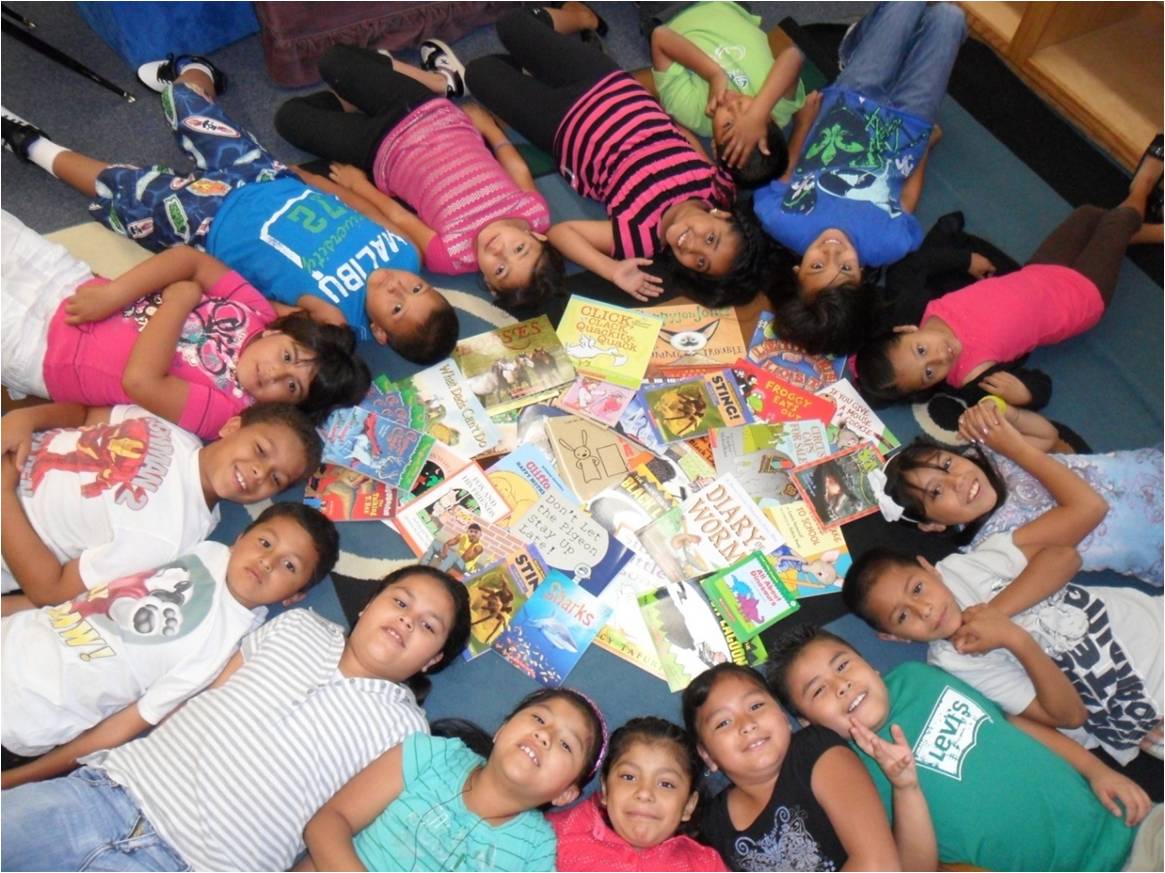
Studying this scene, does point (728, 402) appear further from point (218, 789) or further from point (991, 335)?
point (218, 789)

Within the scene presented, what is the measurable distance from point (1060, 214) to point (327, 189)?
228 centimetres

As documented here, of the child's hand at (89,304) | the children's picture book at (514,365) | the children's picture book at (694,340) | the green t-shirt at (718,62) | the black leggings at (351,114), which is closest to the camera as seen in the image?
the child's hand at (89,304)

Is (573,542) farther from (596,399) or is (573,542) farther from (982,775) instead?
(982,775)

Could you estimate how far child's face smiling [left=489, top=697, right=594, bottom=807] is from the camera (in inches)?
64.1

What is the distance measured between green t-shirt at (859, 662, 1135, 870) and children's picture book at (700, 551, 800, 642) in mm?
355

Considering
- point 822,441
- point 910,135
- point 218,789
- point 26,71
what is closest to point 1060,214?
point 910,135

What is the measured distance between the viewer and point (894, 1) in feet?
8.74

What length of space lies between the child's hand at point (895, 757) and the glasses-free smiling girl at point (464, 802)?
0.54 m

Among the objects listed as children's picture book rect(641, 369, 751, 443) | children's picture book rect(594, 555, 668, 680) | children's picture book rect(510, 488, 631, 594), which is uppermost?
children's picture book rect(641, 369, 751, 443)

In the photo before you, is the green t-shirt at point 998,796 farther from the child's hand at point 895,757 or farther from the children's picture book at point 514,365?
the children's picture book at point 514,365

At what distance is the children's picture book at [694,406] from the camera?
2.31 meters

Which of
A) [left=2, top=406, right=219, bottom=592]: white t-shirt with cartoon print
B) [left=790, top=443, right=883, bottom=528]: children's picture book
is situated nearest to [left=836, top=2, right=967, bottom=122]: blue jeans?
[left=790, top=443, right=883, bottom=528]: children's picture book

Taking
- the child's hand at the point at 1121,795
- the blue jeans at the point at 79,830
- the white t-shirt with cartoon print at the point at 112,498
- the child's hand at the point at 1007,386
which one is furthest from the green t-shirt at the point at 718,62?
the blue jeans at the point at 79,830

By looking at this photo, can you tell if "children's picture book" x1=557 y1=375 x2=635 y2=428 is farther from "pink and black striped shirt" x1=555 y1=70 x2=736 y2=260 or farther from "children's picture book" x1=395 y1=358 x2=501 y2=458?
"pink and black striped shirt" x1=555 y1=70 x2=736 y2=260
